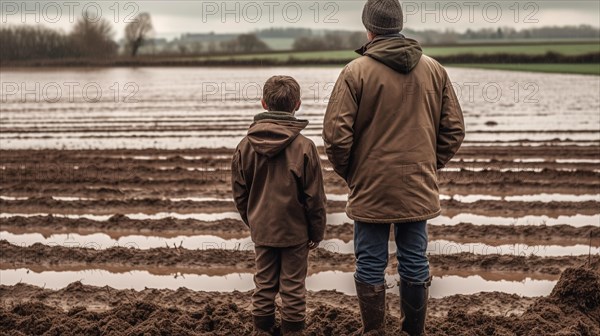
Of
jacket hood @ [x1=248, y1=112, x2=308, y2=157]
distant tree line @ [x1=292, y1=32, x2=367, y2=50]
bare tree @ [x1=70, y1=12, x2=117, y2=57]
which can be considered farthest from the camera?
distant tree line @ [x1=292, y1=32, x2=367, y2=50]

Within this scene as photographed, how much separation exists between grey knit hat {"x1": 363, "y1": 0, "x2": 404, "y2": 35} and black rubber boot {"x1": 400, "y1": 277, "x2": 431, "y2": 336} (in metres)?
1.44

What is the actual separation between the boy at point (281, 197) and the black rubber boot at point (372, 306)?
359mm

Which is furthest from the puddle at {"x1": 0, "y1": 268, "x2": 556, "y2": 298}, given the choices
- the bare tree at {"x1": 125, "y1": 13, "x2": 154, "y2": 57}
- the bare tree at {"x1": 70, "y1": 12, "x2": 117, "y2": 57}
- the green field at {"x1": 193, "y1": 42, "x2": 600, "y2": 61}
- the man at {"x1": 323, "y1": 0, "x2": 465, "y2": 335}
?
the bare tree at {"x1": 125, "y1": 13, "x2": 154, "y2": 57}

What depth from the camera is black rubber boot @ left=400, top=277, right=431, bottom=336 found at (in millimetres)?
3809

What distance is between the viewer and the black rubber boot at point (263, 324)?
398cm

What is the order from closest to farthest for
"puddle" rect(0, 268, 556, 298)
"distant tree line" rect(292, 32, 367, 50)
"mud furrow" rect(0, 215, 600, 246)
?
"puddle" rect(0, 268, 556, 298) < "mud furrow" rect(0, 215, 600, 246) < "distant tree line" rect(292, 32, 367, 50)

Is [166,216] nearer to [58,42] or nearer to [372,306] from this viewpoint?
[372,306]

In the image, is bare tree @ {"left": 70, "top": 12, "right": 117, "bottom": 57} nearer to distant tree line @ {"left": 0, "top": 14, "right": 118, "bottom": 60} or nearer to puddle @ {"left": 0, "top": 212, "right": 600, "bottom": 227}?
distant tree line @ {"left": 0, "top": 14, "right": 118, "bottom": 60}

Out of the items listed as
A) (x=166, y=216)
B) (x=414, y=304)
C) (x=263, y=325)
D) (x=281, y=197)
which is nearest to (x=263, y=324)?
(x=263, y=325)

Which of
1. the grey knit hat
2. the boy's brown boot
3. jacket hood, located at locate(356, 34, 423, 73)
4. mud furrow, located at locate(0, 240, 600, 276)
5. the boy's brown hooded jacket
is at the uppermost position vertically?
the grey knit hat

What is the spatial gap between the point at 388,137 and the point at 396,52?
0.46 m

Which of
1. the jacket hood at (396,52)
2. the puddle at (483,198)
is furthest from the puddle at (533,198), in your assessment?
the jacket hood at (396,52)

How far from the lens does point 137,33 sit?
77250mm

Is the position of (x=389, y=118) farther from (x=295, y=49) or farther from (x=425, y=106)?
(x=295, y=49)
